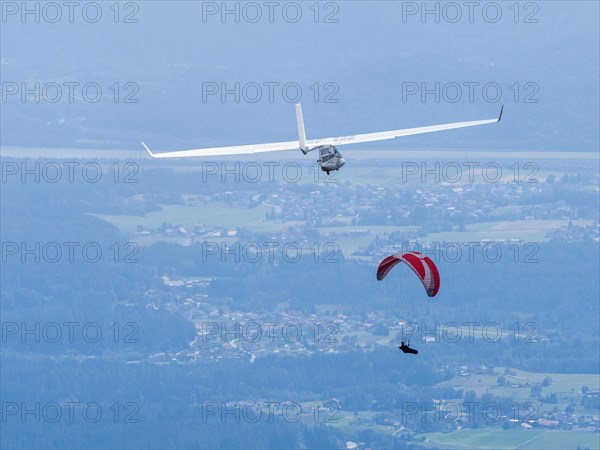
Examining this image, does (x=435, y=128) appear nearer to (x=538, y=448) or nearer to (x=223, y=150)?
(x=223, y=150)

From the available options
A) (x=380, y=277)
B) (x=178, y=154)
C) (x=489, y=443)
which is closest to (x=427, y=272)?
(x=380, y=277)

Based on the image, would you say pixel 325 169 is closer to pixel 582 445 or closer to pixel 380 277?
pixel 380 277

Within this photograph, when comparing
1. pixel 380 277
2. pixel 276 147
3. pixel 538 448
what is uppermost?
pixel 276 147

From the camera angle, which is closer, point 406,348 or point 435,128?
point 406,348

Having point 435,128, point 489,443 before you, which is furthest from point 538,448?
point 435,128

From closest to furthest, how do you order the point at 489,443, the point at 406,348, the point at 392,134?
the point at 406,348
the point at 392,134
the point at 489,443

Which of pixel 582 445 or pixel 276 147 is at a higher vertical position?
pixel 276 147

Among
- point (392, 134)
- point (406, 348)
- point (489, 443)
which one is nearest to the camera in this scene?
point (406, 348)
